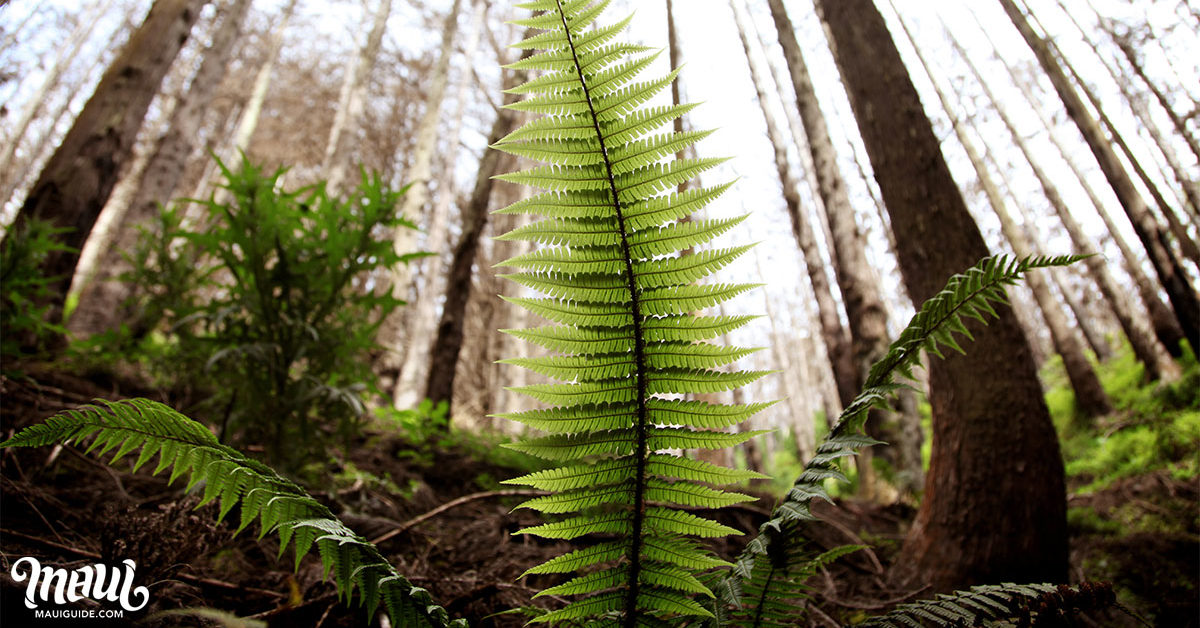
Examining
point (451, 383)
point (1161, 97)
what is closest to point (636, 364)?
point (451, 383)

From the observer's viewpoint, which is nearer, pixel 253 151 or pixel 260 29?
pixel 253 151

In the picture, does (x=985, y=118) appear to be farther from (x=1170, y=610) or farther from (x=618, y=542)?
(x=618, y=542)

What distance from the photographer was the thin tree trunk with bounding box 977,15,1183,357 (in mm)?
6539

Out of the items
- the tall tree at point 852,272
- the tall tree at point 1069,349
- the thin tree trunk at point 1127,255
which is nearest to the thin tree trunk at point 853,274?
the tall tree at point 852,272

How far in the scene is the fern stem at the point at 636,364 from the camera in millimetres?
971

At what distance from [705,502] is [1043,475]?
1.69 meters

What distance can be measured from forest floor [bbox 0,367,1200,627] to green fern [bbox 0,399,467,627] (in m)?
0.23

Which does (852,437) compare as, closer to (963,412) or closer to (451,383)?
(963,412)

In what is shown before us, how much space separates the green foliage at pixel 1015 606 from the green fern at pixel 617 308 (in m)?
0.40

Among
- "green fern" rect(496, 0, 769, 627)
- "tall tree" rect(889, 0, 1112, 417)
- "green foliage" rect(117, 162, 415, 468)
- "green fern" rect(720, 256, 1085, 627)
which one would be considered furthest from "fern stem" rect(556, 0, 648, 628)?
"tall tree" rect(889, 0, 1112, 417)

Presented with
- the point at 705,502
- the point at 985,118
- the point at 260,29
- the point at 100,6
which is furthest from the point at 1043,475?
the point at 100,6

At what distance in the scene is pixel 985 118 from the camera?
14805 millimetres

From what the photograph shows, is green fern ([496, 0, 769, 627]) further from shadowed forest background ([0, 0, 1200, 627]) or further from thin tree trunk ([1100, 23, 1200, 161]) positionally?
thin tree trunk ([1100, 23, 1200, 161])

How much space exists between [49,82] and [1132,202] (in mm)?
24080
